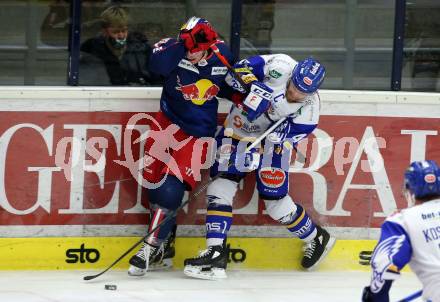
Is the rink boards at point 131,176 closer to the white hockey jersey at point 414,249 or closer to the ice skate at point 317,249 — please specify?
the ice skate at point 317,249

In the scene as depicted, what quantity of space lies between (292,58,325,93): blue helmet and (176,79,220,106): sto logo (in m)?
0.46

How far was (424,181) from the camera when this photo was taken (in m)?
4.27

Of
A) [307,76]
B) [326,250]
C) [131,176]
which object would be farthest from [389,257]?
[131,176]

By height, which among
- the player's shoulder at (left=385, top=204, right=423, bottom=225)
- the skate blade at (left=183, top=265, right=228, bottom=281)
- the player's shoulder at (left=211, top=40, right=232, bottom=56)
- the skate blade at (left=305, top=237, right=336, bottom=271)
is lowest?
the skate blade at (left=183, top=265, right=228, bottom=281)

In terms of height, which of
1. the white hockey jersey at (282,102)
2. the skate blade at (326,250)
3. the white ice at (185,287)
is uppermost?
the white hockey jersey at (282,102)

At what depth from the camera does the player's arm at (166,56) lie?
6.14 m

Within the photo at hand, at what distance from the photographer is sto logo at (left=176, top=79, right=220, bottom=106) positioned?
20.5 ft

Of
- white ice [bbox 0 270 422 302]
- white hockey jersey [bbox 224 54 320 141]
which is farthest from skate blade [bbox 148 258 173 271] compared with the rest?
white hockey jersey [bbox 224 54 320 141]

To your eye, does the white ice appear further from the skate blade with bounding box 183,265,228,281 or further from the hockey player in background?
the hockey player in background

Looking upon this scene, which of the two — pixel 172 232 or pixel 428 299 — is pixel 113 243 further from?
pixel 428 299

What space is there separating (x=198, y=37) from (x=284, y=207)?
1.10 metres

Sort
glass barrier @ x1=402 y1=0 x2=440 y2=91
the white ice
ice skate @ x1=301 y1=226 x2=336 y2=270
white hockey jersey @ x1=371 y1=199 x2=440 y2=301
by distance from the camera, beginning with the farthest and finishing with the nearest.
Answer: glass barrier @ x1=402 y1=0 x2=440 y2=91 < ice skate @ x1=301 y1=226 x2=336 y2=270 < the white ice < white hockey jersey @ x1=371 y1=199 x2=440 y2=301

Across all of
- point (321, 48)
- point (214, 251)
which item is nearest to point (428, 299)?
point (214, 251)

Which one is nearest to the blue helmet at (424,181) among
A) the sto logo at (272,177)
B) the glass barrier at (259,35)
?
the sto logo at (272,177)
